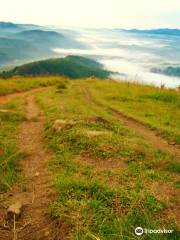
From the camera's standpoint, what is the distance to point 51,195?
8328mm

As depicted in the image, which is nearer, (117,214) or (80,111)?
(117,214)

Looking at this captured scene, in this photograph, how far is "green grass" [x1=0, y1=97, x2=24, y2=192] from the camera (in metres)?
9.41

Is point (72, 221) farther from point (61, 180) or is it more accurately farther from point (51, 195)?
point (61, 180)

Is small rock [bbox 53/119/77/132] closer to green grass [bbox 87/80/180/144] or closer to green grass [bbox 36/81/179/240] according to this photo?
green grass [bbox 36/81/179/240]

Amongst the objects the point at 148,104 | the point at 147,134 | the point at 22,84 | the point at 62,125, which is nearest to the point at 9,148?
the point at 62,125

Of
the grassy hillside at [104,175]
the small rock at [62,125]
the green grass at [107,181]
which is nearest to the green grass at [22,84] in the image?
the grassy hillside at [104,175]

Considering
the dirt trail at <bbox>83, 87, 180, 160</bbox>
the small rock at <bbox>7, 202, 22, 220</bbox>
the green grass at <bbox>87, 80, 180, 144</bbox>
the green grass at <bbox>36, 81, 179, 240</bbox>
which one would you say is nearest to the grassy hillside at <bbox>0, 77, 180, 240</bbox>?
the green grass at <bbox>36, 81, 179, 240</bbox>

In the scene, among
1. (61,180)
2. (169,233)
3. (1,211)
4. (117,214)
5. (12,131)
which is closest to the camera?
(169,233)

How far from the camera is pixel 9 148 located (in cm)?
1202

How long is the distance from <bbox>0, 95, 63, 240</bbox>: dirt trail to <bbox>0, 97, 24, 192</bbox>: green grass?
246 millimetres

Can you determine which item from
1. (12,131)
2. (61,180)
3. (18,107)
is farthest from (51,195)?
(18,107)

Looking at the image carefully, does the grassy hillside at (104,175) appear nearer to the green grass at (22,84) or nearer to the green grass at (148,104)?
the green grass at (148,104)

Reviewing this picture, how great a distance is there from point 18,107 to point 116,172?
12.3 metres

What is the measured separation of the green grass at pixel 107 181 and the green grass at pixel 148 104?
2414mm
